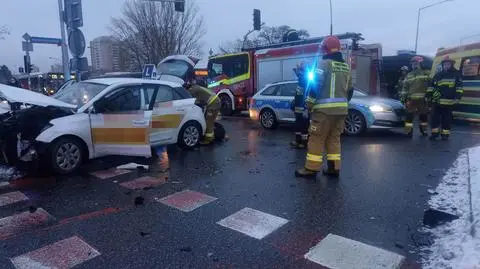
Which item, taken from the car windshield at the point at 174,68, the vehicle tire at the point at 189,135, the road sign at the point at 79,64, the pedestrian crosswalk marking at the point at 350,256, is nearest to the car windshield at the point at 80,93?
the vehicle tire at the point at 189,135

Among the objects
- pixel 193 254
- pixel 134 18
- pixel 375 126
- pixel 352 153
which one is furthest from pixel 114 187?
pixel 134 18

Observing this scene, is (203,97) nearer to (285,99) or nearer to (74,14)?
(285,99)

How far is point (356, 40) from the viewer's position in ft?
44.4

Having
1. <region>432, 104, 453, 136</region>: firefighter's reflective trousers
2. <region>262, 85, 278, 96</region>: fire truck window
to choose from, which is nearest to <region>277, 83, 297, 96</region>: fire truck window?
<region>262, 85, 278, 96</region>: fire truck window

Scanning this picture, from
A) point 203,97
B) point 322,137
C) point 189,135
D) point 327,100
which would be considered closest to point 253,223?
point 322,137

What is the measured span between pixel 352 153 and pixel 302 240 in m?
4.39

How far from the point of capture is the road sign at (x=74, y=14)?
9.61m

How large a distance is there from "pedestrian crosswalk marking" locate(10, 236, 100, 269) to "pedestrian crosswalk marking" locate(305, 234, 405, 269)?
1.97 meters

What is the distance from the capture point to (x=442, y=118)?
362 inches

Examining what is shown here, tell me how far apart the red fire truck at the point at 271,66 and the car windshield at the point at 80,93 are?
24.5 feet

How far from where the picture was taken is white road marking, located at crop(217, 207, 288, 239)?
12.7 ft

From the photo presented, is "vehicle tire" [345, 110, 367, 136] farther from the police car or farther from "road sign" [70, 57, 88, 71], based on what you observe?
"road sign" [70, 57, 88, 71]

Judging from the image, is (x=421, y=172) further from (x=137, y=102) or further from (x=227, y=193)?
(x=137, y=102)

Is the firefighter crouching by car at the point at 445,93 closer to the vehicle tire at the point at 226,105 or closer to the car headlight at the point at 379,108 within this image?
the car headlight at the point at 379,108
